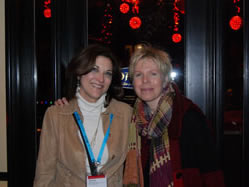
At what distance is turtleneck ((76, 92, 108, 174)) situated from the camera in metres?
1.77

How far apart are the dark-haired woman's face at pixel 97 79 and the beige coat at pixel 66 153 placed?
17 centimetres

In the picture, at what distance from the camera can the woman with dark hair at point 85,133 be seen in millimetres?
1702

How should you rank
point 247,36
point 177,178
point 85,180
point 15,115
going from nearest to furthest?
point 177,178
point 85,180
point 247,36
point 15,115

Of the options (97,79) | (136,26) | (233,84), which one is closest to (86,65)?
(97,79)

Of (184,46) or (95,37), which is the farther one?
(95,37)

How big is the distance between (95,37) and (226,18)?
1.20 meters

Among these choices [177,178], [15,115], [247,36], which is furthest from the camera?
[15,115]

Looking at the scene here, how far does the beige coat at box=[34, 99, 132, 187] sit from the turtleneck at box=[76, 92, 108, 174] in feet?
0.13

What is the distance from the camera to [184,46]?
6.86ft

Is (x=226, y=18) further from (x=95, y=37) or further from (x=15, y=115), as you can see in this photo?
(x=15, y=115)

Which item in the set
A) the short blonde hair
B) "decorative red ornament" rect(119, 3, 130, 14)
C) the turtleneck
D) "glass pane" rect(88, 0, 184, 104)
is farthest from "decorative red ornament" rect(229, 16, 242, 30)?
the turtleneck

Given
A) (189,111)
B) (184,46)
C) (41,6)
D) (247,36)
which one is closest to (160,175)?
(189,111)

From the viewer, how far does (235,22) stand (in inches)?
80.8

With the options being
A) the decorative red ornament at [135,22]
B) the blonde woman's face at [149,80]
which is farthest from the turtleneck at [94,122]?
the decorative red ornament at [135,22]
